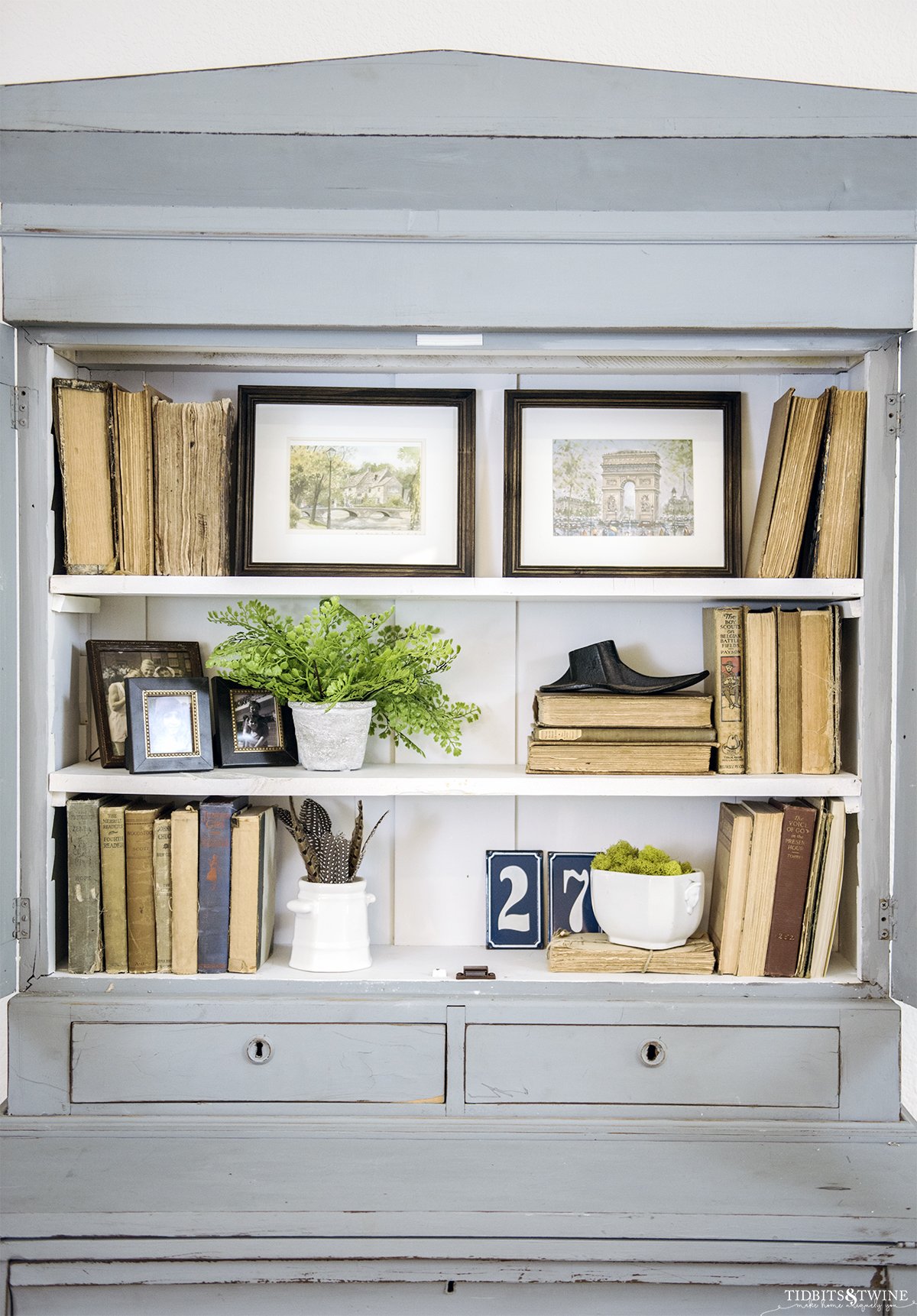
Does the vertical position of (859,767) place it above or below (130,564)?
below

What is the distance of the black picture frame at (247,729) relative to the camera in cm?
181

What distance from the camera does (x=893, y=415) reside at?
1626mm

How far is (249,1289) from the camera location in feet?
5.35

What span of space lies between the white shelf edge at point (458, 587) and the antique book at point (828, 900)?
1.33 feet

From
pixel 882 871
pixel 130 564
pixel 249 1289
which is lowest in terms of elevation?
pixel 249 1289

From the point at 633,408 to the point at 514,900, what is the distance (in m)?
0.98

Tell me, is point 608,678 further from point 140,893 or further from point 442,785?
point 140,893

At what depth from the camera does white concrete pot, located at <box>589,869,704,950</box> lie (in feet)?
5.57

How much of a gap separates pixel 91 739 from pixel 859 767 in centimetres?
143

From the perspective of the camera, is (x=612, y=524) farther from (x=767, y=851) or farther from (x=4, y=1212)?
(x=4, y=1212)

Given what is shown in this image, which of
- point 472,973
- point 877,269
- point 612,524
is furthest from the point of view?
point 612,524

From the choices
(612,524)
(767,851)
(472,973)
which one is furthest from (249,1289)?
(612,524)

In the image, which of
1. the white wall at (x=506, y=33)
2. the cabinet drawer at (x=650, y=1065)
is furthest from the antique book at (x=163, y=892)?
the white wall at (x=506, y=33)

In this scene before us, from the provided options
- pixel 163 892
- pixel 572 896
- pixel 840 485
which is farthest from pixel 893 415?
pixel 163 892
